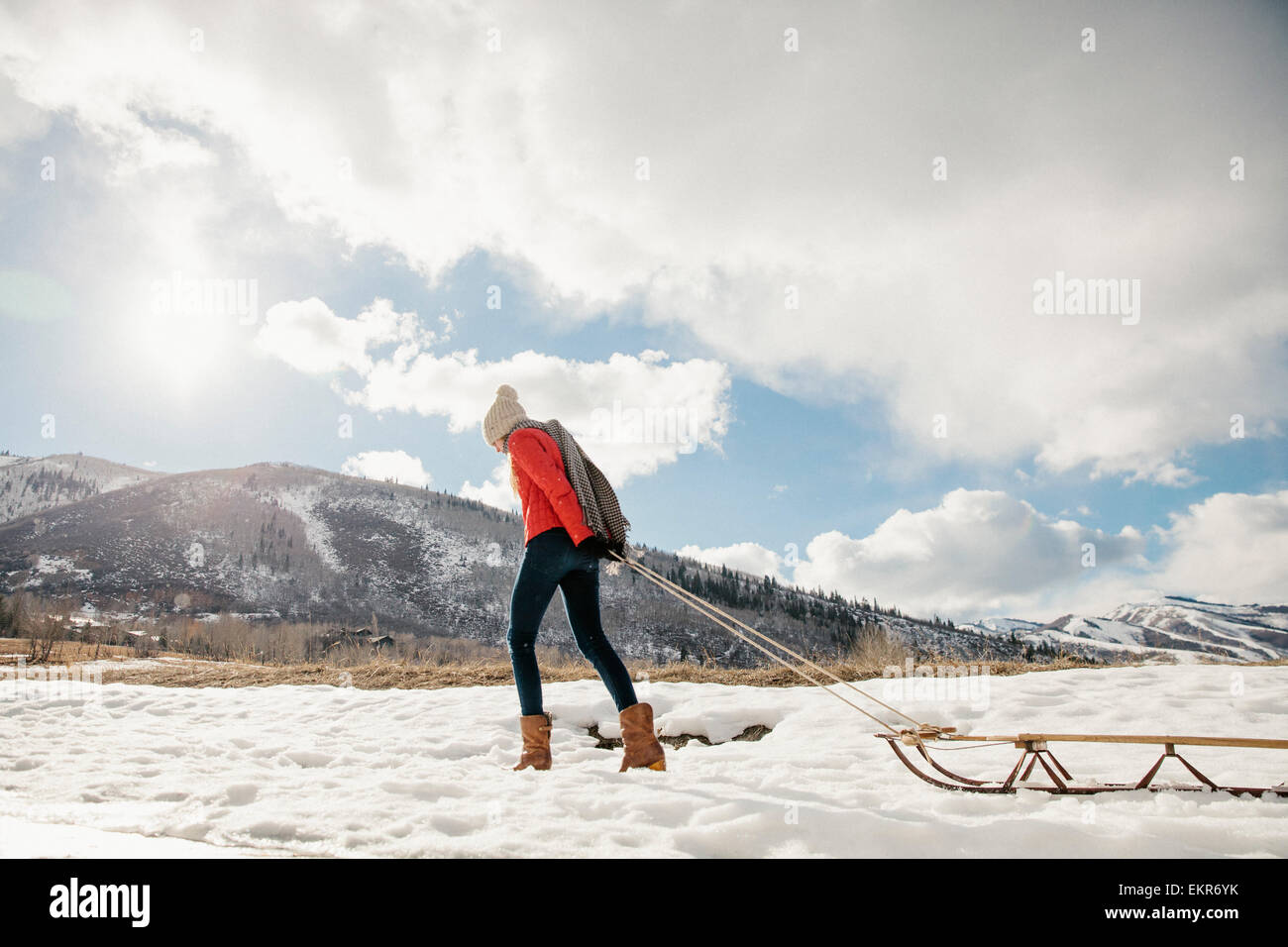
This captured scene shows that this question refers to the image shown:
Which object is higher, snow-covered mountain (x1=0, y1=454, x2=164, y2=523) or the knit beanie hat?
snow-covered mountain (x1=0, y1=454, x2=164, y2=523)

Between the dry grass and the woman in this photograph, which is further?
the dry grass

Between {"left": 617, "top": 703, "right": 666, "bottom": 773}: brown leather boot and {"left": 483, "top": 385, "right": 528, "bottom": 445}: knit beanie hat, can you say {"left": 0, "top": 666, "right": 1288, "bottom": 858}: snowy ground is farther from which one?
{"left": 483, "top": 385, "right": 528, "bottom": 445}: knit beanie hat

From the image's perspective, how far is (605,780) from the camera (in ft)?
10.3

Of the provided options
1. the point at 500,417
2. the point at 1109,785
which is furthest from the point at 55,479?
the point at 1109,785

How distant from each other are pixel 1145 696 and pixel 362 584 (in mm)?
Result: 114539

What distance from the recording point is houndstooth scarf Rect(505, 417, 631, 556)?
379 cm

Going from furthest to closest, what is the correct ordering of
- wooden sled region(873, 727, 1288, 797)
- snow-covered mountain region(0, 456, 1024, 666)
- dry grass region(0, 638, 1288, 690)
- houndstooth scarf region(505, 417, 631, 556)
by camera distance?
snow-covered mountain region(0, 456, 1024, 666), dry grass region(0, 638, 1288, 690), houndstooth scarf region(505, 417, 631, 556), wooden sled region(873, 727, 1288, 797)

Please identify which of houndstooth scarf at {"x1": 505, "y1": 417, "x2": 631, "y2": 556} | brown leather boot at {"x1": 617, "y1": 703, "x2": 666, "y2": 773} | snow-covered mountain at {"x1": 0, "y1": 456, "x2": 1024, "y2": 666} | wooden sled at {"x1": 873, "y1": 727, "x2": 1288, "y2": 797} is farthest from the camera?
snow-covered mountain at {"x1": 0, "y1": 456, "x2": 1024, "y2": 666}

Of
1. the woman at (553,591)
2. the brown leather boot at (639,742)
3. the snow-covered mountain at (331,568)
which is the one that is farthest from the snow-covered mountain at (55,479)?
the brown leather boot at (639,742)

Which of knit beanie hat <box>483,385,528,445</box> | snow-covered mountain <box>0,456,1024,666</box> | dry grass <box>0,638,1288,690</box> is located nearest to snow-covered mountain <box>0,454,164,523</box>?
snow-covered mountain <box>0,456,1024,666</box>

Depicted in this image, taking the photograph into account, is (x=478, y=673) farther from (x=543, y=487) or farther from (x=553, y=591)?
(x=543, y=487)

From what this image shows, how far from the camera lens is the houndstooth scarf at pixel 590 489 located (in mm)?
3790

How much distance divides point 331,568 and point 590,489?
11801 cm
